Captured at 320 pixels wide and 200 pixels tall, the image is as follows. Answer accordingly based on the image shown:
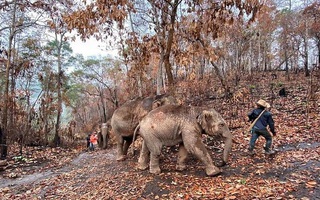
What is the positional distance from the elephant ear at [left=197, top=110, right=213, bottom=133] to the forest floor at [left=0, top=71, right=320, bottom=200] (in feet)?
3.48

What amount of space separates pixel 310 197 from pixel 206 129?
8.52ft

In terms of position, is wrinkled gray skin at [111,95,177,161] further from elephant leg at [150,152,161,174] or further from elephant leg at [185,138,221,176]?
elephant leg at [185,138,221,176]

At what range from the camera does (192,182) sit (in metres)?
5.69

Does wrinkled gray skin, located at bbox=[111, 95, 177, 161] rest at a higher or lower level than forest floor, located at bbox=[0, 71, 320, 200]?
higher

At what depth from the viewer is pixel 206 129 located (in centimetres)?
645

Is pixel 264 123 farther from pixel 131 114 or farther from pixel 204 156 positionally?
pixel 131 114

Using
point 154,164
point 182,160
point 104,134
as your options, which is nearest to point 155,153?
point 154,164

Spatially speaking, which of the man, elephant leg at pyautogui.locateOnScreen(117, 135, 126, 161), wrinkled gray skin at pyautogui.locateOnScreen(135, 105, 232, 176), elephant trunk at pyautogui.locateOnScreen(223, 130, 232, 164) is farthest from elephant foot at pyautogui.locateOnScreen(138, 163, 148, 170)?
the man

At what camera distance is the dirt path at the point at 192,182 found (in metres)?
A: 4.96

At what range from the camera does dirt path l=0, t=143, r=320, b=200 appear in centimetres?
496

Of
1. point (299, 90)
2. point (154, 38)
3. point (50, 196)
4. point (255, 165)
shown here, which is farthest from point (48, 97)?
point (299, 90)

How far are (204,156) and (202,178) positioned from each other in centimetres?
49

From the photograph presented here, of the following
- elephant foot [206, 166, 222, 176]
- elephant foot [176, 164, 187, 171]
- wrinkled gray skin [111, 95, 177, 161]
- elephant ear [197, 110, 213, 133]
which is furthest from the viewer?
wrinkled gray skin [111, 95, 177, 161]

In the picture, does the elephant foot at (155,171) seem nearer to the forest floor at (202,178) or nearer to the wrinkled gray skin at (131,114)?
the forest floor at (202,178)
